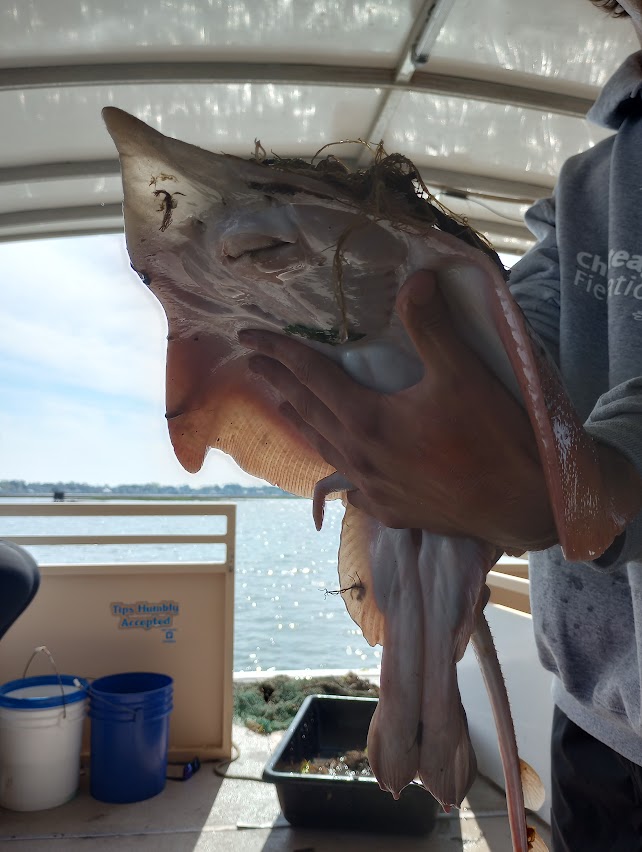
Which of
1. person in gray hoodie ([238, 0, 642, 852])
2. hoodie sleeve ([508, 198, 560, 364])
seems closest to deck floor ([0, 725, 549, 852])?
person in gray hoodie ([238, 0, 642, 852])

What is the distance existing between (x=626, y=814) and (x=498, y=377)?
824mm

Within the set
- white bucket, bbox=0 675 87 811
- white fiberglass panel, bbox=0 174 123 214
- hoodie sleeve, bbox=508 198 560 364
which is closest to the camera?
hoodie sleeve, bbox=508 198 560 364

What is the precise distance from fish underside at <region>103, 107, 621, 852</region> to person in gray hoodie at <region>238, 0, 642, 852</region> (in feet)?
0.11

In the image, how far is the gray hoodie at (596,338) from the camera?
38.0 inches

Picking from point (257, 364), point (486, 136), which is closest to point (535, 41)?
point (486, 136)

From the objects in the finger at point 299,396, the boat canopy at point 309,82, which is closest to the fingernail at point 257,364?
the finger at point 299,396

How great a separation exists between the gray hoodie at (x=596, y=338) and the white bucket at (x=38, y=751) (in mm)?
2201

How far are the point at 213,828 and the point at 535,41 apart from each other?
10.6ft

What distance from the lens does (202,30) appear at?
7.75ft

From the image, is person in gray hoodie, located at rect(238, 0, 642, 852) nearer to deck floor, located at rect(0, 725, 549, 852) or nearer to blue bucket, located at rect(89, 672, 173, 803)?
deck floor, located at rect(0, 725, 549, 852)

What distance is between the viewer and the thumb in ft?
1.86

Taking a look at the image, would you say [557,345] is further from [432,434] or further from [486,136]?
[486,136]

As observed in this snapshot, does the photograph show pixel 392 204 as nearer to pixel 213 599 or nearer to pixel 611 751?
pixel 611 751

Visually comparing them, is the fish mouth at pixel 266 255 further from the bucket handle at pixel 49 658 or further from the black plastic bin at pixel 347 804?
the bucket handle at pixel 49 658
